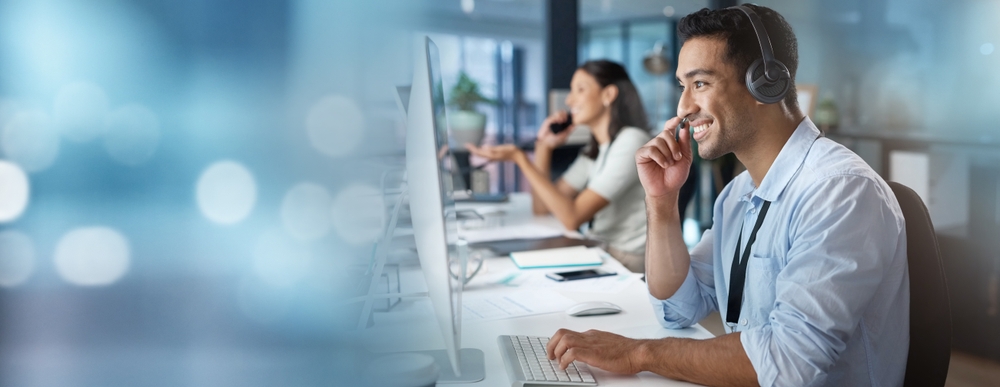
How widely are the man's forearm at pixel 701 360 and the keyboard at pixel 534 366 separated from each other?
0.08 meters

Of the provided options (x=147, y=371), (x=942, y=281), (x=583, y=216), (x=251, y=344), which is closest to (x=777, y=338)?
(x=942, y=281)

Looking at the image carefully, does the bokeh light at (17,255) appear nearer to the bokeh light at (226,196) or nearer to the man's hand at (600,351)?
the bokeh light at (226,196)

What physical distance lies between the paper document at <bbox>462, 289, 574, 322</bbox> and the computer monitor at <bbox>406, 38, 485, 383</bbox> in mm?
433

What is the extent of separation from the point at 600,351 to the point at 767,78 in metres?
0.44

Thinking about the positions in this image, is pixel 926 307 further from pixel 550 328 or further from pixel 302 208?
pixel 302 208

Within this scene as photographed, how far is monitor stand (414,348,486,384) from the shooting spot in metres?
0.79

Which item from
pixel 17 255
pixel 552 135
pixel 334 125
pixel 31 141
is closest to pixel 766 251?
pixel 334 125

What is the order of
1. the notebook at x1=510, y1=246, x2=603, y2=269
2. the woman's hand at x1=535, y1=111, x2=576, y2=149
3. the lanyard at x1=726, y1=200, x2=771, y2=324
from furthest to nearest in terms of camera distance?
the woman's hand at x1=535, y1=111, x2=576, y2=149 < the notebook at x1=510, y1=246, x2=603, y2=269 < the lanyard at x1=726, y1=200, x2=771, y2=324

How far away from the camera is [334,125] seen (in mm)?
1882

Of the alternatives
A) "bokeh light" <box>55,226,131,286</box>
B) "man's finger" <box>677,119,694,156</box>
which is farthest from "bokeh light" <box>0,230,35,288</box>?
"man's finger" <box>677,119,694,156</box>

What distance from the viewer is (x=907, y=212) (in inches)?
32.3

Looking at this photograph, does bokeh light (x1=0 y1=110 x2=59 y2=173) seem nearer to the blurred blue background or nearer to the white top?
the blurred blue background

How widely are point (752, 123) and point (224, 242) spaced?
2.36 m

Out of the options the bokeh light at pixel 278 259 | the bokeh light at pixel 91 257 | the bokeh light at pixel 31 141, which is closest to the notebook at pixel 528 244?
the bokeh light at pixel 278 259
